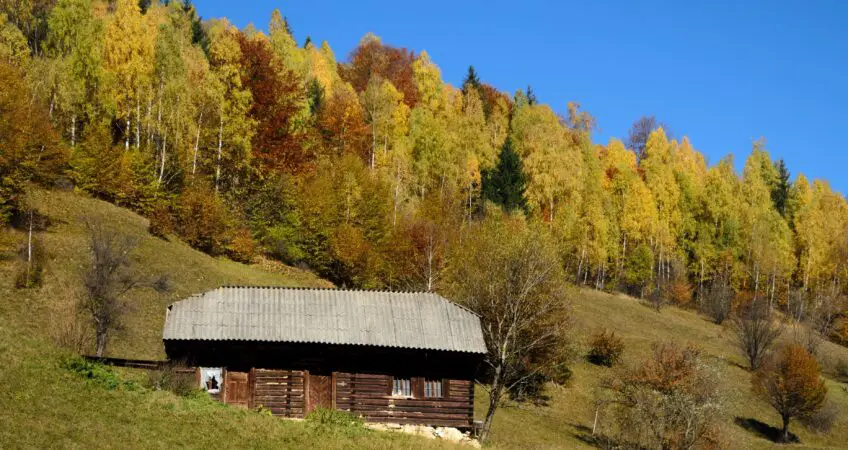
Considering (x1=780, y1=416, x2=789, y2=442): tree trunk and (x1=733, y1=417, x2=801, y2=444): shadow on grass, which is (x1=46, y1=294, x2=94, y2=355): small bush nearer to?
(x1=733, y1=417, x2=801, y2=444): shadow on grass

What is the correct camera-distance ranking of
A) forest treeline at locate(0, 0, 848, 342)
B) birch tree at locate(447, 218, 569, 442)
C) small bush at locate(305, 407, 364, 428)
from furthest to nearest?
forest treeline at locate(0, 0, 848, 342)
birch tree at locate(447, 218, 569, 442)
small bush at locate(305, 407, 364, 428)

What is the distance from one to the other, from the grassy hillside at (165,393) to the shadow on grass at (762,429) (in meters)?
0.36

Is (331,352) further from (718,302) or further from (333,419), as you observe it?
(718,302)

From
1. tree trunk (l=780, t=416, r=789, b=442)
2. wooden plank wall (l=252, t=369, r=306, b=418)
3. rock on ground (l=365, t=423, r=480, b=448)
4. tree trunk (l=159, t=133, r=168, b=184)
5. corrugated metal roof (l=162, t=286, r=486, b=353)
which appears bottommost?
tree trunk (l=780, t=416, r=789, b=442)

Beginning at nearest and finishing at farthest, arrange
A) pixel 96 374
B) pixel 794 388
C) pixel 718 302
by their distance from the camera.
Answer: pixel 96 374, pixel 794 388, pixel 718 302

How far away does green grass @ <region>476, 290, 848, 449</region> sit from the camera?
130ft

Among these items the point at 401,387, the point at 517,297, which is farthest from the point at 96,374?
the point at 517,297

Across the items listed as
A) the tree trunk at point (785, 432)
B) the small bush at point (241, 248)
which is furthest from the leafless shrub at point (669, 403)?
the small bush at point (241, 248)

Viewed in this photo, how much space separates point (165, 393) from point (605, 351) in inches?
1293

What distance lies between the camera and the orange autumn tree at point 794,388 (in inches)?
1950

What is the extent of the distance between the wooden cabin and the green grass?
14.3ft

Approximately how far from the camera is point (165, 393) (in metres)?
26.8

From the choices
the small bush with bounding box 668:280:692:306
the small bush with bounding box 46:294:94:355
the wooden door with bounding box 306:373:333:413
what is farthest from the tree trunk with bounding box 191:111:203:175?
the small bush with bounding box 668:280:692:306

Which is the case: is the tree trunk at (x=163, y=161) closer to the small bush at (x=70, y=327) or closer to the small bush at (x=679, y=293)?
the small bush at (x=70, y=327)
